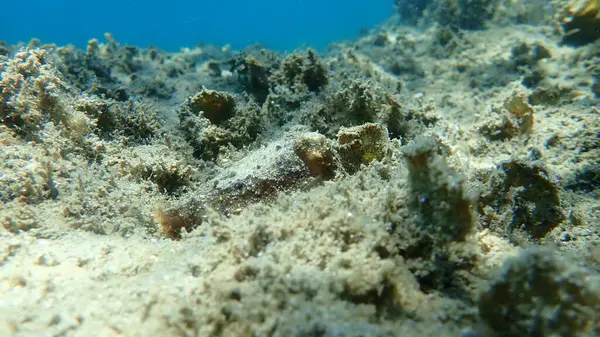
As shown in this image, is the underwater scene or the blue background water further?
the blue background water

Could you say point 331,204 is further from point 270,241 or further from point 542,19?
point 542,19

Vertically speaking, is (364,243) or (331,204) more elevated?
(331,204)

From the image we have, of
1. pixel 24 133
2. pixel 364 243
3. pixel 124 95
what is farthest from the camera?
pixel 124 95

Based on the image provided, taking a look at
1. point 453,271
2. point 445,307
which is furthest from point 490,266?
point 445,307

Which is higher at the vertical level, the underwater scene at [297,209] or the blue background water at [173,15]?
the blue background water at [173,15]

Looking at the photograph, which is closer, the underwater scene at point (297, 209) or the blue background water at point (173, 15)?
the underwater scene at point (297, 209)

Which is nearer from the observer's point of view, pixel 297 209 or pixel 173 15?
pixel 297 209

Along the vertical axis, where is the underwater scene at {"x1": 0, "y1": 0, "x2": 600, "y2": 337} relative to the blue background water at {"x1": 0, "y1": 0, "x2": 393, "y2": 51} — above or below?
below

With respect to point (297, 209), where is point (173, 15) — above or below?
above
